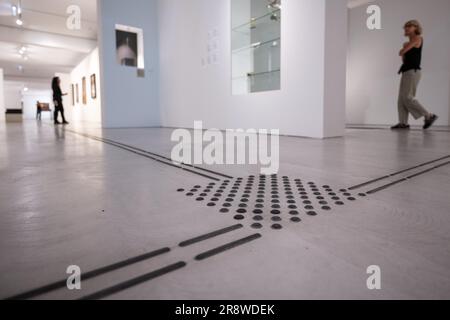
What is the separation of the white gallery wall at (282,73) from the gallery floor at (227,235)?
6.49 ft

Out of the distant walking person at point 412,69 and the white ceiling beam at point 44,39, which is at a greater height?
the white ceiling beam at point 44,39

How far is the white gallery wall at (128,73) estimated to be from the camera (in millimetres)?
5691

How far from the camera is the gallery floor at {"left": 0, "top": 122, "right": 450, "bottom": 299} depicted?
521 mm

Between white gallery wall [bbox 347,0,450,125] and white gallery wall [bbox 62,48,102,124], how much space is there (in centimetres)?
719

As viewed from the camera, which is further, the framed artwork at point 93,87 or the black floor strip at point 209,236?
the framed artwork at point 93,87

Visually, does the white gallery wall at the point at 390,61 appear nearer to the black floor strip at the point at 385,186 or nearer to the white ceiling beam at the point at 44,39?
the black floor strip at the point at 385,186

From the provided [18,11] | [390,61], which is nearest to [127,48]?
[18,11]

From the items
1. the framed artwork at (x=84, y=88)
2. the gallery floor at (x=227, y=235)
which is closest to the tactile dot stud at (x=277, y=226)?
the gallery floor at (x=227, y=235)

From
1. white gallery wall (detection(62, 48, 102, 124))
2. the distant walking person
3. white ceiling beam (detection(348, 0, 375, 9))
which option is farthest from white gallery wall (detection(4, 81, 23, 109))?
the distant walking person

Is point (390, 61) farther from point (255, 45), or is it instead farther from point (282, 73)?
point (282, 73)

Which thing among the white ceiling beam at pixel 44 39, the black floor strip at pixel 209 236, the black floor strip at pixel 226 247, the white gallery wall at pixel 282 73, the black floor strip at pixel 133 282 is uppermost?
the white ceiling beam at pixel 44 39

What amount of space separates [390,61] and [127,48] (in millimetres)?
5581

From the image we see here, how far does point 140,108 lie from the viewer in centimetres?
621

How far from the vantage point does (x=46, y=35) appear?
9.91 meters
